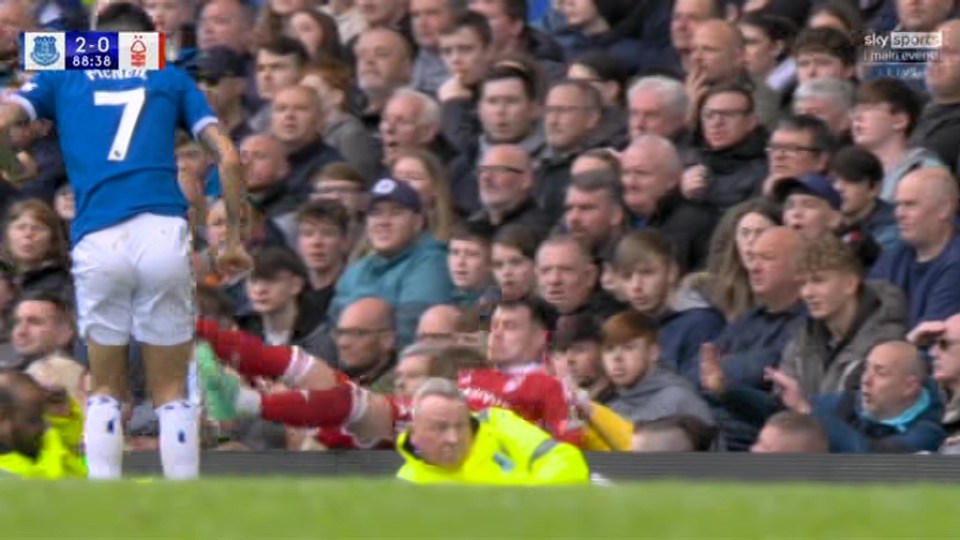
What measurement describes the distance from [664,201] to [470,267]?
89cm

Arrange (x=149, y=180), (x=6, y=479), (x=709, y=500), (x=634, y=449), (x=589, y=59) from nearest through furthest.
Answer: (x=709, y=500) < (x=6, y=479) < (x=149, y=180) < (x=634, y=449) < (x=589, y=59)

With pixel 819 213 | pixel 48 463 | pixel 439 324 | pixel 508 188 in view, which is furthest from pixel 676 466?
pixel 48 463

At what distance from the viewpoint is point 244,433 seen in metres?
12.5

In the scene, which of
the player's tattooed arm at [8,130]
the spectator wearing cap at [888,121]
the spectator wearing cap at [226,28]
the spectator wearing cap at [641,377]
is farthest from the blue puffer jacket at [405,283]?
the player's tattooed arm at [8,130]

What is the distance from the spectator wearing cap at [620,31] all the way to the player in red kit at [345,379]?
72.7 inches

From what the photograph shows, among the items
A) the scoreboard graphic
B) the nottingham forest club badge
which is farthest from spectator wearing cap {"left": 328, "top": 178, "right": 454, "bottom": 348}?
the scoreboard graphic

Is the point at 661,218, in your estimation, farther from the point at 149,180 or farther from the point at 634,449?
the point at 149,180

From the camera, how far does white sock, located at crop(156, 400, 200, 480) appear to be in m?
10.4

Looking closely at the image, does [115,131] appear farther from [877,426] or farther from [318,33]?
[318,33]

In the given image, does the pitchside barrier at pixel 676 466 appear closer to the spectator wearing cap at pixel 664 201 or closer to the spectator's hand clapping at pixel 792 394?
the spectator's hand clapping at pixel 792 394

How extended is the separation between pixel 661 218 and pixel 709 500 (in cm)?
508

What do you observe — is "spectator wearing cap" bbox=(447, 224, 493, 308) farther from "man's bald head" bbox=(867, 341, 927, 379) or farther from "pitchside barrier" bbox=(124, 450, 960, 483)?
"man's bald head" bbox=(867, 341, 927, 379)

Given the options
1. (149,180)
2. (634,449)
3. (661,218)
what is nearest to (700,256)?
(661,218)

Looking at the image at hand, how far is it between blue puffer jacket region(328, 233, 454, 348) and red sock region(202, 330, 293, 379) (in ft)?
2.14
